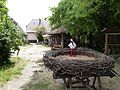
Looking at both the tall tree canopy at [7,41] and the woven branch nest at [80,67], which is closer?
the woven branch nest at [80,67]

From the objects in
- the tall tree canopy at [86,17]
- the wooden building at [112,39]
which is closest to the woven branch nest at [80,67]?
the tall tree canopy at [86,17]

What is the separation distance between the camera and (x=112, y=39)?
22078mm

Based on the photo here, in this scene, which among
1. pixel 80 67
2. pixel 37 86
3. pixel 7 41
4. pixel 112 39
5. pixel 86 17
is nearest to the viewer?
pixel 80 67

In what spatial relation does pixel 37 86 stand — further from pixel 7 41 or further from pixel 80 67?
pixel 7 41

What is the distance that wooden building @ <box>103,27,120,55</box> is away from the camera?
68.0 feet

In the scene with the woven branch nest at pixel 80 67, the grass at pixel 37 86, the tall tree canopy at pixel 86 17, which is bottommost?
the grass at pixel 37 86

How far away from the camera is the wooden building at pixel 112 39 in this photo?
20719 millimetres

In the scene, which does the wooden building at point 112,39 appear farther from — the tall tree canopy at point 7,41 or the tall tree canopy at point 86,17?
the tall tree canopy at point 7,41

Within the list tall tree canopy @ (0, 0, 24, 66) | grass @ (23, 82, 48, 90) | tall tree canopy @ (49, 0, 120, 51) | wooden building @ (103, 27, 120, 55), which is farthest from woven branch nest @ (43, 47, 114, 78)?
wooden building @ (103, 27, 120, 55)

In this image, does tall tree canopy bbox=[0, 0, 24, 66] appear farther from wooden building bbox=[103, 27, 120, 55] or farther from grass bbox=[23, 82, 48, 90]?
grass bbox=[23, 82, 48, 90]

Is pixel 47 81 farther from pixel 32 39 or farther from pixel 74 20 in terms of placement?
pixel 32 39

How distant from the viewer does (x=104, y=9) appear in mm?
20609

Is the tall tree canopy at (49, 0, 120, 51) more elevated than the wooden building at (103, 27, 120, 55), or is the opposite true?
the tall tree canopy at (49, 0, 120, 51)

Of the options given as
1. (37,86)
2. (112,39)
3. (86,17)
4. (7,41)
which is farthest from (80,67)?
(112,39)
